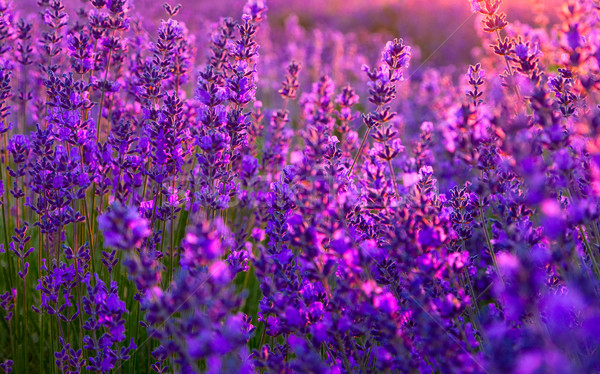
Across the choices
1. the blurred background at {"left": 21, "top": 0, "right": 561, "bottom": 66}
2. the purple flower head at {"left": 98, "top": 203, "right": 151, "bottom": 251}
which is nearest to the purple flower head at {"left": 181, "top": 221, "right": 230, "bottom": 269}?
the purple flower head at {"left": 98, "top": 203, "right": 151, "bottom": 251}

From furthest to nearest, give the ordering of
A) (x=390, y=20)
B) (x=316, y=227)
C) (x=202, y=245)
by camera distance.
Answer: (x=390, y=20), (x=316, y=227), (x=202, y=245)

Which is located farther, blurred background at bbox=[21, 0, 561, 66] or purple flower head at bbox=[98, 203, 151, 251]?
blurred background at bbox=[21, 0, 561, 66]

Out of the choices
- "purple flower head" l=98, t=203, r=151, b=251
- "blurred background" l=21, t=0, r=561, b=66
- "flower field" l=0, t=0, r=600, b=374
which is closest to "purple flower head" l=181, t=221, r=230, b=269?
"flower field" l=0, t=0, r=600, b=374

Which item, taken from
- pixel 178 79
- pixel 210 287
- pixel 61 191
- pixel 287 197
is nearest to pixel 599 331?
pixel 210 287

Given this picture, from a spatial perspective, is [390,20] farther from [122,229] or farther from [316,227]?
[122,229]

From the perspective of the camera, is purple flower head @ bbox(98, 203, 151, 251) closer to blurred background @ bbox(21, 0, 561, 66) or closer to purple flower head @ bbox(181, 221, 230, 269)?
purple flower head @ bbox(181, 221, 230, 269)

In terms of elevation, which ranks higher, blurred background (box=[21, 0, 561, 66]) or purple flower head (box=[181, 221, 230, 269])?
blurred background (box=[21, 0, 561, 66])

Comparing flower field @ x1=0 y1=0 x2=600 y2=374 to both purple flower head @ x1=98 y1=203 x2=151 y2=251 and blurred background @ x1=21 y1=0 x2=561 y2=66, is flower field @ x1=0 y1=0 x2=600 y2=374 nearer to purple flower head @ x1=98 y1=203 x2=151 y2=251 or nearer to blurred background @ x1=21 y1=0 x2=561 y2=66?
purple flower head @ x1=98 y1=203 x2=151 y2=251

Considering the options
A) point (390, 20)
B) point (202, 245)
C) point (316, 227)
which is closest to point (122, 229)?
point (202, 245)

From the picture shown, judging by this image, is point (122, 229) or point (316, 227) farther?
point (316, 227)
